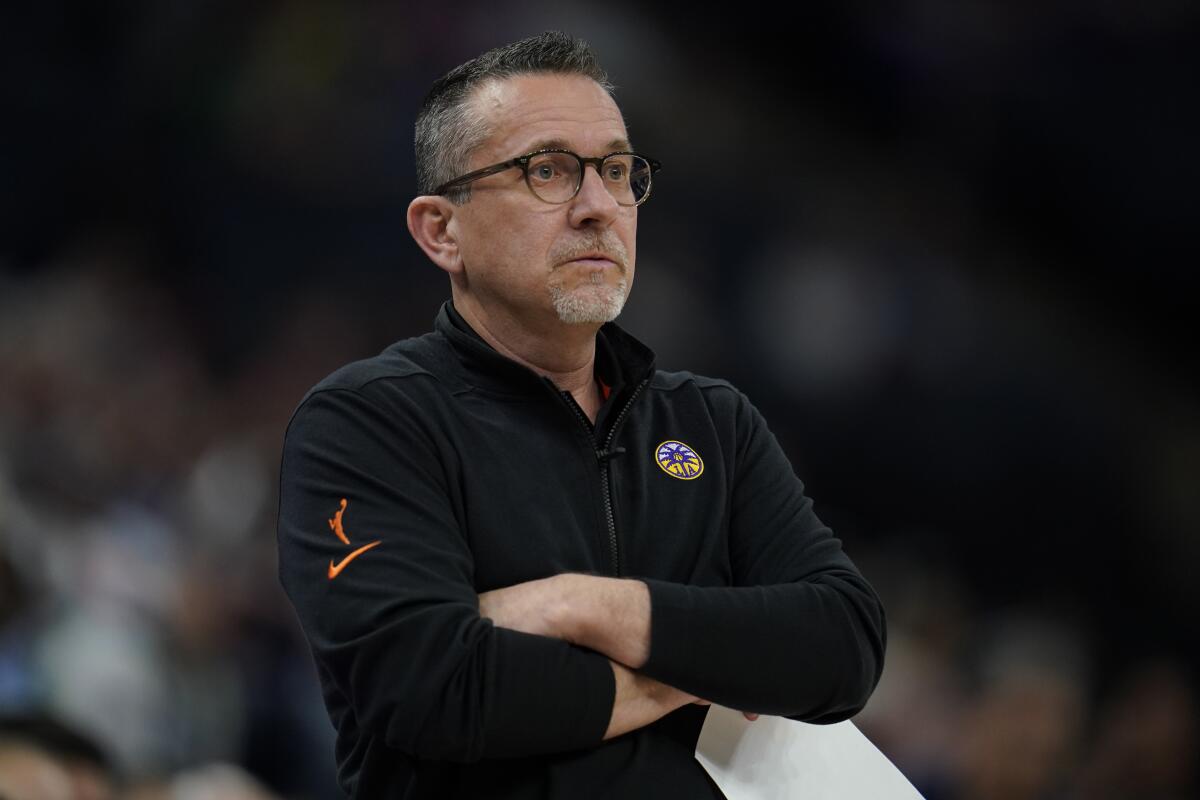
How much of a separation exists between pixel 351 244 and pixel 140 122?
2.63ft

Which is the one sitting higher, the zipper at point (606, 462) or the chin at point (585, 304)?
the chin at point (585, 304)

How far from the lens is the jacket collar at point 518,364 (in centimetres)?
214

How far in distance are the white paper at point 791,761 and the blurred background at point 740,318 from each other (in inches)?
93.5

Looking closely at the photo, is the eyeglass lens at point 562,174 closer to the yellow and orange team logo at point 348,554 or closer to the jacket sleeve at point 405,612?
the jacket sleeve at point 405,612

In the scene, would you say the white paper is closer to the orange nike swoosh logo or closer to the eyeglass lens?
the orange nike swoosh logo

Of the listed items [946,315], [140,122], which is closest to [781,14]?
[946,315]

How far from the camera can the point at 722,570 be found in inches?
86.8

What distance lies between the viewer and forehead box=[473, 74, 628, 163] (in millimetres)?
2189

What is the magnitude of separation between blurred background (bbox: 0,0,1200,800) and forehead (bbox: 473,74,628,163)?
2445 millimetres

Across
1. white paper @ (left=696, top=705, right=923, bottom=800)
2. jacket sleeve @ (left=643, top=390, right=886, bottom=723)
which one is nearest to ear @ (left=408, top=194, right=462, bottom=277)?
jacket sleeve @ (left=643, top=390, right=886, bottom=723)

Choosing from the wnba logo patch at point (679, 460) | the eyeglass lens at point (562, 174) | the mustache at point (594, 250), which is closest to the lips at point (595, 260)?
the mustache at point (594, 250)

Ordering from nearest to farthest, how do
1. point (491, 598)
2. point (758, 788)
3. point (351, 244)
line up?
1. point (491, 598)
2. point (758, 788)
3. point (351, 244)

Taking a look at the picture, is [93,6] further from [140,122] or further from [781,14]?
[781,14]

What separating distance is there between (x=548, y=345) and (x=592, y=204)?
Answer: 0.85 feet
